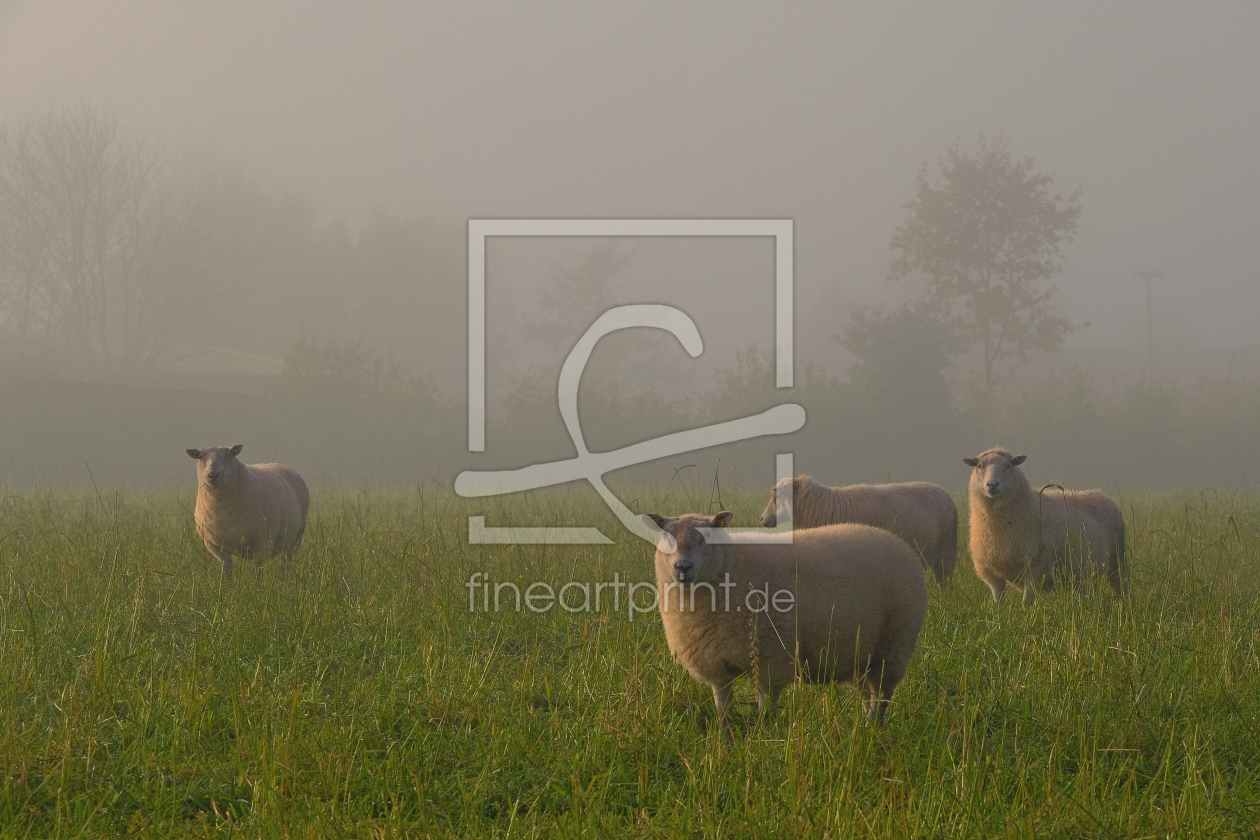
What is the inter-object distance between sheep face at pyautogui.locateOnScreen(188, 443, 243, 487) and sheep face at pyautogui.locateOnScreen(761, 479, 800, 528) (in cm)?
540

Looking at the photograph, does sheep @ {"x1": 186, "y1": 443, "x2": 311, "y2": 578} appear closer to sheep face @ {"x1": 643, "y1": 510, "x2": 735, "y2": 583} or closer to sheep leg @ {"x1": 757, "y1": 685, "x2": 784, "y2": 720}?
sheep face @ {"x1": 643, "y1": 510, "x2": 735, "y2": 583}

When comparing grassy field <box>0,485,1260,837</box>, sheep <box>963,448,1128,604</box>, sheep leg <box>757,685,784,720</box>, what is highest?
sheep <box>963,448,1128,604</box>

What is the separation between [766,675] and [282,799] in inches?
89.9

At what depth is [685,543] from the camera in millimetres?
4535

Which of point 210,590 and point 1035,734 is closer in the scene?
point 1035,734

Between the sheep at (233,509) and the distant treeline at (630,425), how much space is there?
31.1 metres

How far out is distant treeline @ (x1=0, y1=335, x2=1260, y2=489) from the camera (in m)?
42.1

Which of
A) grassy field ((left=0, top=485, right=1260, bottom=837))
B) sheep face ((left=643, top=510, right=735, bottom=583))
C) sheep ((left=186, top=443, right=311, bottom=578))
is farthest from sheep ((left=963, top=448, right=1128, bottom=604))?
sheep ((left=186, top=443, right=311, bottom=578))

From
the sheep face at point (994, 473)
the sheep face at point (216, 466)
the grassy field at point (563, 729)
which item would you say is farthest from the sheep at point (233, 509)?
the sheep face at point (994, 473)

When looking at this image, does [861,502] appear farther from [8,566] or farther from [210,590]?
[8,566]

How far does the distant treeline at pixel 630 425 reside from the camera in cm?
4206

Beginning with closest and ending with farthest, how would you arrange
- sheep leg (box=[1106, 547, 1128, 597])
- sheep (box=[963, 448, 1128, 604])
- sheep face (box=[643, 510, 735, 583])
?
1. sheep face (box=[643, 510, 735, 583])
2. sheep (box=[963, 448, 1128, 604])
3. sheep leg (box=[1106, 547, 1128, 597])

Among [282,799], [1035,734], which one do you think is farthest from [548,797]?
[1035,734]

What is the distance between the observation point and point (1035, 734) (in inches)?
185
